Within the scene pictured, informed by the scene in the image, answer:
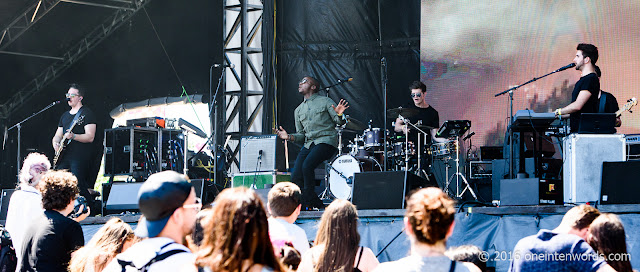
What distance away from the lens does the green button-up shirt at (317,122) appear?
8.95 metres

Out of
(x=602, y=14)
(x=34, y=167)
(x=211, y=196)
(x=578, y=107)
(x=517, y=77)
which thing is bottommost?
(x=211, y=196)

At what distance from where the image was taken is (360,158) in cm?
1036

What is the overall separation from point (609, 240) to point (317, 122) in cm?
579

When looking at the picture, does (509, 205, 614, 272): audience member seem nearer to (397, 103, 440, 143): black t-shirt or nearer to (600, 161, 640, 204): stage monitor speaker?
(600, 161, 640, 204): stage monitor speaker

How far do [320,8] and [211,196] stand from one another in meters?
4.38

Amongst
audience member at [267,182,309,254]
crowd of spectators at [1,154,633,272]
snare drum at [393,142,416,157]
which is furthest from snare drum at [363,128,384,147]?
audience member at [267,182,309,254]

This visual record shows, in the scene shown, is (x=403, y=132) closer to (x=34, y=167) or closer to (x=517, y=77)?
(x=517, y=77)

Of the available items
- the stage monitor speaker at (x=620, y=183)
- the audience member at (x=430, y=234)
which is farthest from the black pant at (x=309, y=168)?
the audience member at (x=430, y=234)

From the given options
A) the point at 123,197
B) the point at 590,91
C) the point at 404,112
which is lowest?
the point at 123,197

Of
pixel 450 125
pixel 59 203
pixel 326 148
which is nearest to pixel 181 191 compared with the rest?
pixel 59 203

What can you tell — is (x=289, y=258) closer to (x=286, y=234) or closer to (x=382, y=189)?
(x=286, y=234)

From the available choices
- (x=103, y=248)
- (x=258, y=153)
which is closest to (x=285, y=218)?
(x=103, y=248)

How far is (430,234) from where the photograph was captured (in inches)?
108

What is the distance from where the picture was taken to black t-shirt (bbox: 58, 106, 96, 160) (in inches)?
354
